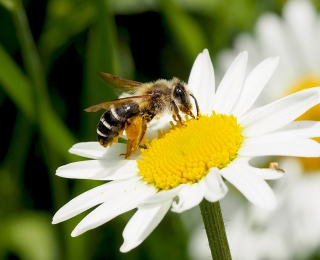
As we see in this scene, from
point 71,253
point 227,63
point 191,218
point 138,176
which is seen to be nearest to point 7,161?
point 71,253

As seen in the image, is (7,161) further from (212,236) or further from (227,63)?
(212,236)

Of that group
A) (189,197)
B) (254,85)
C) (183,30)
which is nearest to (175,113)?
(254,85)

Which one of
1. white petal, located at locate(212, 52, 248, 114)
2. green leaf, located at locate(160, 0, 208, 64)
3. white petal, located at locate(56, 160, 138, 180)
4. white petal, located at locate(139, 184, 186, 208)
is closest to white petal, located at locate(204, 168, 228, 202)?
white petal, located at locate(139, 184, 186, 208)

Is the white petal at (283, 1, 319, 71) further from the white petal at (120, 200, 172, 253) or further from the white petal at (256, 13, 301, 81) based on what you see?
the white petal at (120, 200, 172, 253)

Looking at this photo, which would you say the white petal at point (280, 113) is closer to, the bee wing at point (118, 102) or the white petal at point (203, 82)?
the white petal at point (203, 82)

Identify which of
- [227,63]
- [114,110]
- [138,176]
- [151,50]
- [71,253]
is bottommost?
[71,253]

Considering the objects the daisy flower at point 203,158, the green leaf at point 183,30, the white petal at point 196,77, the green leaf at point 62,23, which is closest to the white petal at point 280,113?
the daisy flower at point 203,158
